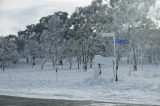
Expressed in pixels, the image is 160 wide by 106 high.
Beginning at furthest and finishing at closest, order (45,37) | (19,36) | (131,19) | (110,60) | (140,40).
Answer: (19,36) < (45,37) < (140,40) < (131,19) < (110,60)

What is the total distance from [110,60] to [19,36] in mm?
94468

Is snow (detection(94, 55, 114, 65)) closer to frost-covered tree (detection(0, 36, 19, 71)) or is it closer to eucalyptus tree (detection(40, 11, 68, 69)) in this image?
eucalyptus tree (detection(40, 11, 68, 69))

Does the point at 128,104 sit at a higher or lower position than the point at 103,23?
lower

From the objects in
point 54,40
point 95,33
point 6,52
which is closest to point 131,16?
point 95,33

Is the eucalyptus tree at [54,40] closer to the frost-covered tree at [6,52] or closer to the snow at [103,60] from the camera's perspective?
the frost-covered tree at [6,52]

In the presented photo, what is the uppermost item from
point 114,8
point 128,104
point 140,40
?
point 114,8

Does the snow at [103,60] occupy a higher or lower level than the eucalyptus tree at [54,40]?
lower

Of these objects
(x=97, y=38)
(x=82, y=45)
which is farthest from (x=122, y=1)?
(x=82, y=45)

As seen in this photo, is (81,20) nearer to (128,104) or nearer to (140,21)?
(140,21)

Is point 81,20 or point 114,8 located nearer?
point 114,8

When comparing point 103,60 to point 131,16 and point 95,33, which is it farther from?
point 95,33

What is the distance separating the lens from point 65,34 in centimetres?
7944

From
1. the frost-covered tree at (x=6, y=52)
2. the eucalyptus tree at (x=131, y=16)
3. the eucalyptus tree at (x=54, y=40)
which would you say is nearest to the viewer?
the eucalyptus tree at (x=131, y=16)

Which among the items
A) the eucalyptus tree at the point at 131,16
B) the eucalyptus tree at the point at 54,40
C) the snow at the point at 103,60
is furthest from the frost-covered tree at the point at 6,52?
the snow at the point at 103,60
